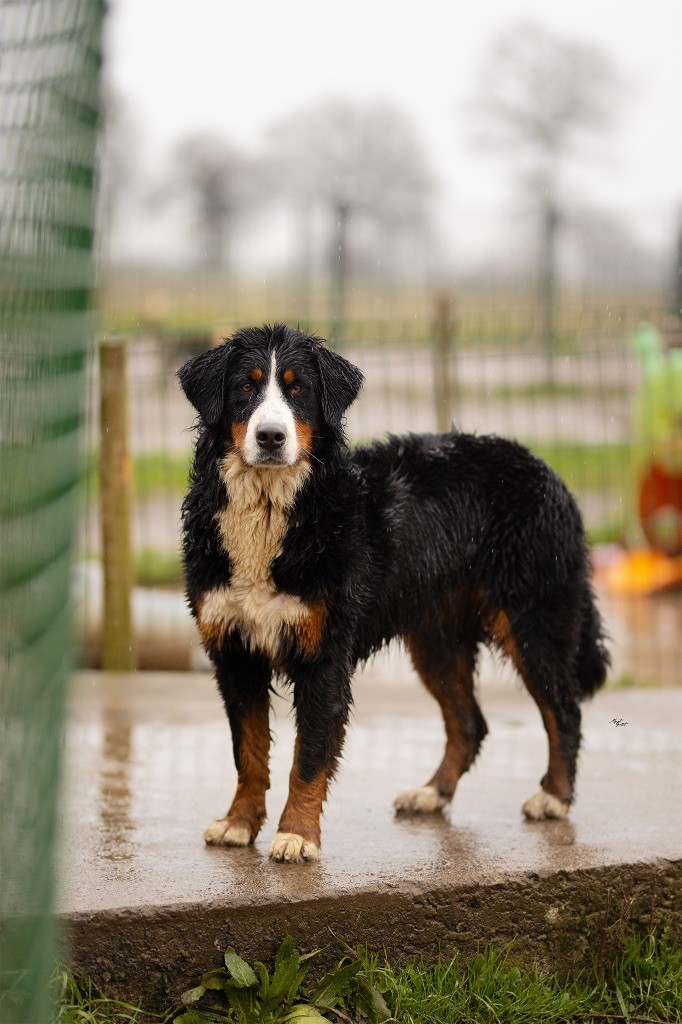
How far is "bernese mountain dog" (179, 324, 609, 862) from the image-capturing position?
3848 mm

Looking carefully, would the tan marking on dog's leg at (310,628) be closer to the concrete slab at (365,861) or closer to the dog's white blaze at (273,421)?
the dog's white blaze at (273,421)

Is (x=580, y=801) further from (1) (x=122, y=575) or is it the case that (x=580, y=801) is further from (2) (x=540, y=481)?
(1) (x=122, y=575)

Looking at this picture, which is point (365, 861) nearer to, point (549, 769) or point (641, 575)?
point (549, 769)

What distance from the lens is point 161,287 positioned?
9.59m

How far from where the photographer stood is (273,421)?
12.1ft

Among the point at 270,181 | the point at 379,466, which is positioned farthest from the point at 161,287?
A: the point at 270,181

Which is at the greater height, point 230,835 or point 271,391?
point 271,391

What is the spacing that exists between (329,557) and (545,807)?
47.1 inches

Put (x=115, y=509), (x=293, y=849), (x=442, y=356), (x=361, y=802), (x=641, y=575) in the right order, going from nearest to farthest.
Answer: (x=293, y=849) → (x=361, y=802) → (x=115, y=509) → (x=442, y=356) → (x=641, y=575)

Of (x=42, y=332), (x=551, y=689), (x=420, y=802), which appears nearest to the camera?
(x=42, y=332)

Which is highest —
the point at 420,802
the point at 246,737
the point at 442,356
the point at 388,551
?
the point at 442,356

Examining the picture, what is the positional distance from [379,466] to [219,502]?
633 mm

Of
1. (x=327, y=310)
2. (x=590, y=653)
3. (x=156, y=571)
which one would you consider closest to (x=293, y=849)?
(x=590, y=653)

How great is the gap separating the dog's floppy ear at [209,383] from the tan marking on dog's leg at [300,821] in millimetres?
989
